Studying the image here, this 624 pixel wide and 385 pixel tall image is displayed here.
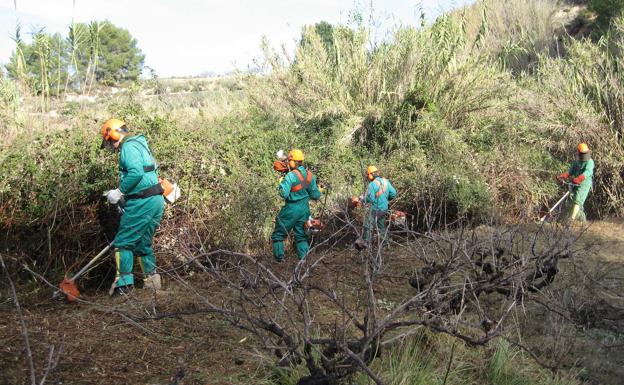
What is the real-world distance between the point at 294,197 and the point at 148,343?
409 cm

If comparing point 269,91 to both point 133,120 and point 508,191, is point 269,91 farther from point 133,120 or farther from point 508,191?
point 508,191

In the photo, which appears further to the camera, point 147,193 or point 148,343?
point 147,193

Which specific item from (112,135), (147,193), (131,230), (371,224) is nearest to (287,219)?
(147,193)

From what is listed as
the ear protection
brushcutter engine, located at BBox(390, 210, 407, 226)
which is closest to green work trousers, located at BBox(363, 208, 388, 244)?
brushcutter engine, located at BBox(390, 210, 407, 226)

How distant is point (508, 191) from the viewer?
11.2 meters

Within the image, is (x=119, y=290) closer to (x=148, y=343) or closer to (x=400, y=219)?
(x=148, y=343)

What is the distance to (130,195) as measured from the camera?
580 centimetres

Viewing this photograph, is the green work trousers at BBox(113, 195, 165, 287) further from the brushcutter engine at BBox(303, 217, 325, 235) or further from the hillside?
the brushcutter engine at BBox(303, 217, 325, 235)

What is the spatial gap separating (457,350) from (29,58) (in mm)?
6937

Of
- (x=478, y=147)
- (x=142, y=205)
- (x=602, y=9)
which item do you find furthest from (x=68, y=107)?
(x=602, y=9)

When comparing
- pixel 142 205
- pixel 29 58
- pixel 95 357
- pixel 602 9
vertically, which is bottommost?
pixel 95 357

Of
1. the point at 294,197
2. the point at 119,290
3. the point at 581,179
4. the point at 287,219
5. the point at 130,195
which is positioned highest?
the point at 130,195

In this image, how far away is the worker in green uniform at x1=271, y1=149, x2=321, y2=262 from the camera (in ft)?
25.8

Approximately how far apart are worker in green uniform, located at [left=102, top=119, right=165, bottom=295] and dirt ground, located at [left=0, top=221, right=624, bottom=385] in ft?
1.14
